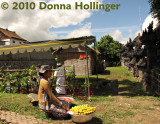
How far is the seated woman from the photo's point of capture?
4.09 metres

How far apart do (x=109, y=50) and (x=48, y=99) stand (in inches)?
1383

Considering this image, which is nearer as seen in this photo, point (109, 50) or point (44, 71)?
point (44, 71)

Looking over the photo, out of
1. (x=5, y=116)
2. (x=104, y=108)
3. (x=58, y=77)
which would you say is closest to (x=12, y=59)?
(x=58, y=77)

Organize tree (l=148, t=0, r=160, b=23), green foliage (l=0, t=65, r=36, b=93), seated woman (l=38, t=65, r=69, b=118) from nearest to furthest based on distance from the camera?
seated woman (l=38, t=65, r=69, b=118) < green foliage (l=0, t=65, r=36, b=93) < tree (l=148, t=0, r=160, b=23)

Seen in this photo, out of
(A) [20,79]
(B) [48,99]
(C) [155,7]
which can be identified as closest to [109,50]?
(C) [155,7]

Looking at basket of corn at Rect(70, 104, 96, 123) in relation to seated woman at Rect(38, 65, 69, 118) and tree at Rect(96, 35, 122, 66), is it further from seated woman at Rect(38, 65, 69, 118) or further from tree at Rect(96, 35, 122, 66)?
tree at Rect(96, 35, 122, 66)

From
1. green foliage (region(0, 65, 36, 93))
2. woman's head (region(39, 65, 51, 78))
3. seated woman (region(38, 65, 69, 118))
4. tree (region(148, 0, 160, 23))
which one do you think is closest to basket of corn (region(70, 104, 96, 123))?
seated woman (region(38, 65, 69, 118))

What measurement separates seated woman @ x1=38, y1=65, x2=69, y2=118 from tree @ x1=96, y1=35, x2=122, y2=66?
1359 inches

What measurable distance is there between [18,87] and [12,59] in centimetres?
917

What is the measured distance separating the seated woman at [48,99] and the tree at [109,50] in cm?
3451

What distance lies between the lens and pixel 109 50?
124 ft

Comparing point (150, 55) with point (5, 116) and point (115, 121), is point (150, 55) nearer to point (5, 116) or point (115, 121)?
point (115, 121)

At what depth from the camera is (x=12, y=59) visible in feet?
52.3

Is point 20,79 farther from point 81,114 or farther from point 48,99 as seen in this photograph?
point 81,114
